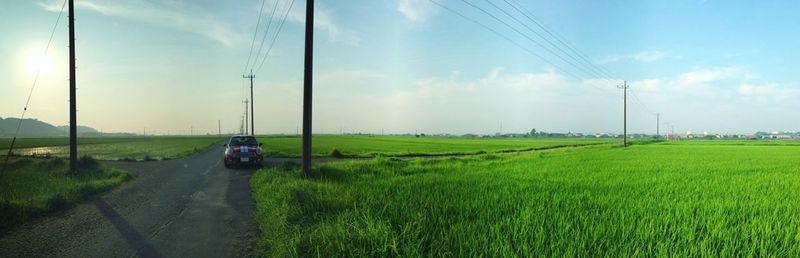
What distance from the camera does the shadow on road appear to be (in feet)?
21.9

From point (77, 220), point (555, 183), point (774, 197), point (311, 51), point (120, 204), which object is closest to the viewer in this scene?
point (77, 220)

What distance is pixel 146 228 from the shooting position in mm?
8305

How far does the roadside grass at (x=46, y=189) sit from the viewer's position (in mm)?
9547

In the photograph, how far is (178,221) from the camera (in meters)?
8.94

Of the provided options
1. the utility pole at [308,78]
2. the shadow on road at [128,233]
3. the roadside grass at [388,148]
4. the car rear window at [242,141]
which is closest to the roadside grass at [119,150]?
the roadside grass at [388,148]

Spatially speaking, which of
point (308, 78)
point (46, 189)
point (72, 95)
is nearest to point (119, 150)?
point (72, 95)

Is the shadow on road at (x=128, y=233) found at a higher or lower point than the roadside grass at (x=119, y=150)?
higher

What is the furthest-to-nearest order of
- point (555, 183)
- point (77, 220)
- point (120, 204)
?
1. point (555, 183)
2. point (120, 204)
3. point (77, 220)

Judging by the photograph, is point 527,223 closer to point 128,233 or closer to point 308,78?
point 128,233

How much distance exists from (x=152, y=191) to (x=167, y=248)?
26.0 feet

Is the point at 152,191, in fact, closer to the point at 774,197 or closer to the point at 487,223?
the point at 487,223

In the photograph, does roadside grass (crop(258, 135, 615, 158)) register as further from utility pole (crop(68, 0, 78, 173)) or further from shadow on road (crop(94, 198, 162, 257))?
shadow on road (crop(94, 198, 162, 257))

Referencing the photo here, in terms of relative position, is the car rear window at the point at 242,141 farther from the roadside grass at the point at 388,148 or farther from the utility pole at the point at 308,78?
the roadside grass at the point at 388,148

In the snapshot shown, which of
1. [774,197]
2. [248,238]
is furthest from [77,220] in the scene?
[774,197]
